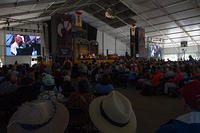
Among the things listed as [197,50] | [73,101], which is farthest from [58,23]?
[197,50]

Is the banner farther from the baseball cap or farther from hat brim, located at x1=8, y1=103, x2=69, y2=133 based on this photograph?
the baseball cap

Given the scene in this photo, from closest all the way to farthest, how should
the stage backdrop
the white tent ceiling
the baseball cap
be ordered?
1. the baseball cap
2. the stage backdrop
3. the white tent ceiling

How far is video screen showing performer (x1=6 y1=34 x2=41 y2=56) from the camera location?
1825 cm

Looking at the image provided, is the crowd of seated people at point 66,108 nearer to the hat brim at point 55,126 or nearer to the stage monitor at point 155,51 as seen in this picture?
the hat brim at point 55,126

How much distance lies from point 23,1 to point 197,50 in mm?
29460

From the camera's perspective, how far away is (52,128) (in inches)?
44.5

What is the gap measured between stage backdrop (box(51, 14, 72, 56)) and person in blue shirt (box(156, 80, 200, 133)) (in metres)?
7.96

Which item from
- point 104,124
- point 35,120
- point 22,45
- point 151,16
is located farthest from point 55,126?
point 151,16

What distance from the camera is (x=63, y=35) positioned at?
8555 millimetres

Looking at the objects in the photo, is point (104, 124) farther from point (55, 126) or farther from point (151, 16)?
point (151, 16)

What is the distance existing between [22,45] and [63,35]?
13.4 meters

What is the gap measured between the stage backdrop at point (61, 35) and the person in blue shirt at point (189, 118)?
7.96 m

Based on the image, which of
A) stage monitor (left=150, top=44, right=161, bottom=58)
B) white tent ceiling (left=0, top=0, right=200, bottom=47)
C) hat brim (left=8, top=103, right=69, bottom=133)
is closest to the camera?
hat brim (left=8, top=103, right=69, bottom=133)

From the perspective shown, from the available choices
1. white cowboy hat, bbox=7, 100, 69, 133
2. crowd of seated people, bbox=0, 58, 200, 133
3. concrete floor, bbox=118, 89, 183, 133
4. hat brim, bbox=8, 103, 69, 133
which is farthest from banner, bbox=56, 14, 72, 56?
white cowboy hat, bbox=7, 100, 69, 133
